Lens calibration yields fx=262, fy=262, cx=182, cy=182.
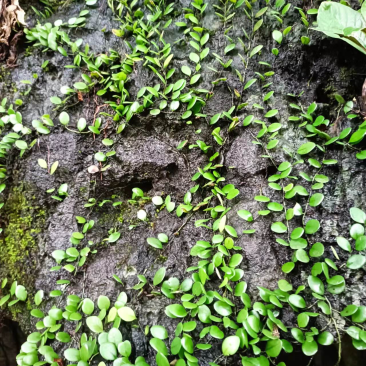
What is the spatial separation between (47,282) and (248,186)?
1.35 meters

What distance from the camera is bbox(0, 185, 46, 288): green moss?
5.61 ft

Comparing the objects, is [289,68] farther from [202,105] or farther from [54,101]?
[54,101]

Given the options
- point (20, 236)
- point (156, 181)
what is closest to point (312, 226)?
point (156, 181)

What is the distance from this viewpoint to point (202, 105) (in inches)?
66.0

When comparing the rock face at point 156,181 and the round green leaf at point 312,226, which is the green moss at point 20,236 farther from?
the round green leaf at point 312,226

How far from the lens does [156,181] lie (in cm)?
171

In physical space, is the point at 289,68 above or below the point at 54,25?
above

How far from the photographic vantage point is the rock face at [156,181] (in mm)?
1392

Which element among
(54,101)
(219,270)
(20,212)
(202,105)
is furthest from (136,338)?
(54,101)

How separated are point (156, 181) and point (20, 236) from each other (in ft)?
3.31

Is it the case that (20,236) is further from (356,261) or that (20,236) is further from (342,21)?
(342,21)

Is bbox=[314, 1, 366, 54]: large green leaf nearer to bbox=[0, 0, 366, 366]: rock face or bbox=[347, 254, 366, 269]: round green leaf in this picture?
bbox=[0, 0, 366, 366]: rock face

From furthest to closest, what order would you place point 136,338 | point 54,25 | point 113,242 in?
point 54,25 < point 113,242 < point 136,338

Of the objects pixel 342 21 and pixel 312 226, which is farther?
pixel 342 21
